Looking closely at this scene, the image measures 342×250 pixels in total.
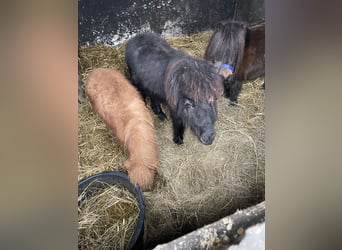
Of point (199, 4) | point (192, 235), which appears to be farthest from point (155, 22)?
point (192, 235)

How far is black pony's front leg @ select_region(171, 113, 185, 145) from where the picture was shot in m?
1.49

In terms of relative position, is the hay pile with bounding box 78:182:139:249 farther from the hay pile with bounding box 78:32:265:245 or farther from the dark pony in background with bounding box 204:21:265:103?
the dark pony in background with bounding box 204:21:265:103

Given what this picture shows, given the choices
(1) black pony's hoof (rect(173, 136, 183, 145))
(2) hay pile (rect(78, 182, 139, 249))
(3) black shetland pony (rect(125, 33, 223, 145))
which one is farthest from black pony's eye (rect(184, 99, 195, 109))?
(2) hay pile (rect(78, 182, 139, 249))

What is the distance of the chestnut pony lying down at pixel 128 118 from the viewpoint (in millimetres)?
1403

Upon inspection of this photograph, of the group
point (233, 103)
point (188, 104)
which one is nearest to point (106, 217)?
point (188, 104)

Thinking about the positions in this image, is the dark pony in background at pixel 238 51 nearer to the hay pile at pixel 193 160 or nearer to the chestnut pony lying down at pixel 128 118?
the hay pile at pixel 193 160

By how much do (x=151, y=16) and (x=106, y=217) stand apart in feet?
2.26

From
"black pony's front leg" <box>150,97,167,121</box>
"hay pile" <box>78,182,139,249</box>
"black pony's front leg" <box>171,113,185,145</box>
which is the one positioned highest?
"black pony's front leg" <box>150,97,167,121</box>

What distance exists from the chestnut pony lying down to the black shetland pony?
5 centimetres

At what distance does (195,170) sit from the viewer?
4.98ft

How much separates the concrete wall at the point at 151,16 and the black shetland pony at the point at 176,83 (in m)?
0.05

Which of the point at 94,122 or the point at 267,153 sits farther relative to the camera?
the point at 267,153
